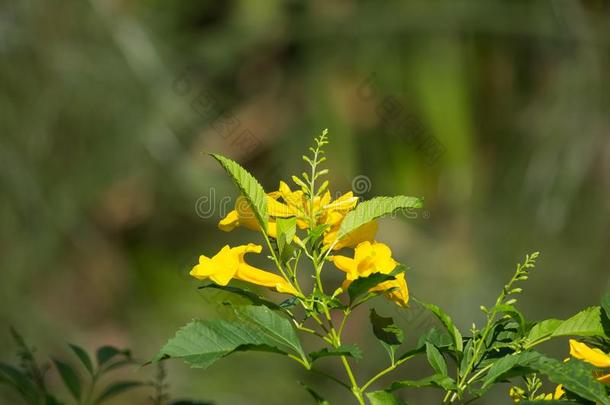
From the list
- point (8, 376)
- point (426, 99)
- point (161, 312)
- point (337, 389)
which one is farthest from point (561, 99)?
point (8, 376)

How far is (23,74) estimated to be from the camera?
265cm

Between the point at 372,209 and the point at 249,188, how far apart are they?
0.22 ft

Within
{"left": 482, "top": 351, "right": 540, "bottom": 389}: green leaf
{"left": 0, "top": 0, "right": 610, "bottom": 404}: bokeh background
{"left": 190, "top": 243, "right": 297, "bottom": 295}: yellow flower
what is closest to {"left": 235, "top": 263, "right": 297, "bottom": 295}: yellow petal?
{"left": 190, "top": 243, "right": 297, "bottom": 295}: yellow flower

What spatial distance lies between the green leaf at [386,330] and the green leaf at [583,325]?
9 cm

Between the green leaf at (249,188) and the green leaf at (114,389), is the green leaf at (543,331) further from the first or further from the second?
the green leaf at (114,389)

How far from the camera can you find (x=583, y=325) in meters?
0.52

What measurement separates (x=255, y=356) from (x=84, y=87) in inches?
33.6

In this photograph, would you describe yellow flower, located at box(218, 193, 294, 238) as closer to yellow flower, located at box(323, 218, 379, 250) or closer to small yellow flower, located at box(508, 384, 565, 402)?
yellow flower, located at box(323, 218, 379, 250)

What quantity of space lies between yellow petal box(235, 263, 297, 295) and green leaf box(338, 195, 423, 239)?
43 millimetres

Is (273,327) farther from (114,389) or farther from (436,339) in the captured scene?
(114,389)

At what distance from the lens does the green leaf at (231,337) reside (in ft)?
1.62

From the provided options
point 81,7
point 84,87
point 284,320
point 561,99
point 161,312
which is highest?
point 81,7

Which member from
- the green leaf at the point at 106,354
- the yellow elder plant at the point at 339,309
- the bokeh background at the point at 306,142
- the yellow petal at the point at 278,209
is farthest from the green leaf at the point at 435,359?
the bokeh background at the point at 306,142

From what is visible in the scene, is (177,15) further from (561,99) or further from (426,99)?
(561,99)
